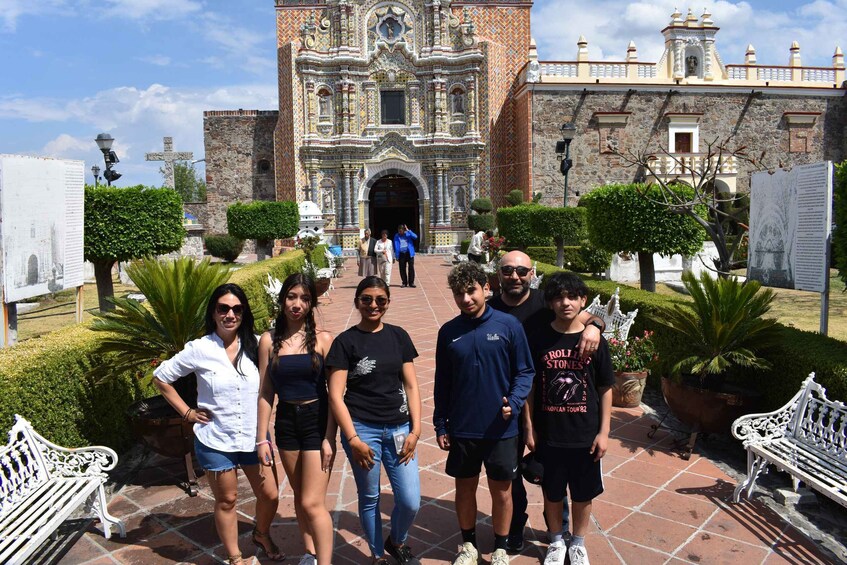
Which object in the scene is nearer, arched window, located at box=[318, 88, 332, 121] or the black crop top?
the black crop top

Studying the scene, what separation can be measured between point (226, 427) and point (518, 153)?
2489cm

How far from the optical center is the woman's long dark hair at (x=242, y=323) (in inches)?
143

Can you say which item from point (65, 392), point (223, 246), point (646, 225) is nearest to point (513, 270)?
point (65, 392)

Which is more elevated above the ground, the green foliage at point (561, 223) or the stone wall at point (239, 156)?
the stone wall at point (239, 156)

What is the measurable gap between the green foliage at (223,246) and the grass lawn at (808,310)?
16834 mm

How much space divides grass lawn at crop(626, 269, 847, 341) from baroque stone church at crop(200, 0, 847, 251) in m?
11.6

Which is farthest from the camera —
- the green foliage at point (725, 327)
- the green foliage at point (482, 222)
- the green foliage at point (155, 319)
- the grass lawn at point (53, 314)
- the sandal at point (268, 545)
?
the green foliage at point (482, 222)

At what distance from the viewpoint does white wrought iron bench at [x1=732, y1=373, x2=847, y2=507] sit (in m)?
3.97

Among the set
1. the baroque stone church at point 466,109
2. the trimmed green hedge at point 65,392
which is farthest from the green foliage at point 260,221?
the trimmed green hedge at point 65,392

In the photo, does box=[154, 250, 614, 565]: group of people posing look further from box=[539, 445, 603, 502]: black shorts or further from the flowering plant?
the flowering plant

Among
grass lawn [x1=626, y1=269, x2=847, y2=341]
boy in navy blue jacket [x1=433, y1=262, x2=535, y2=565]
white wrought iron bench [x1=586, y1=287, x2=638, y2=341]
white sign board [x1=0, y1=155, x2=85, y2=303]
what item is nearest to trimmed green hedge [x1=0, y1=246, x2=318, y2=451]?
white sign board [x1=0, y1=155, x2=85, y2=303]

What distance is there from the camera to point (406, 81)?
93.2 ft

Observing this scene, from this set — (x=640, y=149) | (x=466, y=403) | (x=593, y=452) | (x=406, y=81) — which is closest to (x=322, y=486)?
(x=466, y=403)

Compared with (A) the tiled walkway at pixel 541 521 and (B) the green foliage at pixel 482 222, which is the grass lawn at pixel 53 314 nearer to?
(A) the tiled walkway at pixel 541 521
